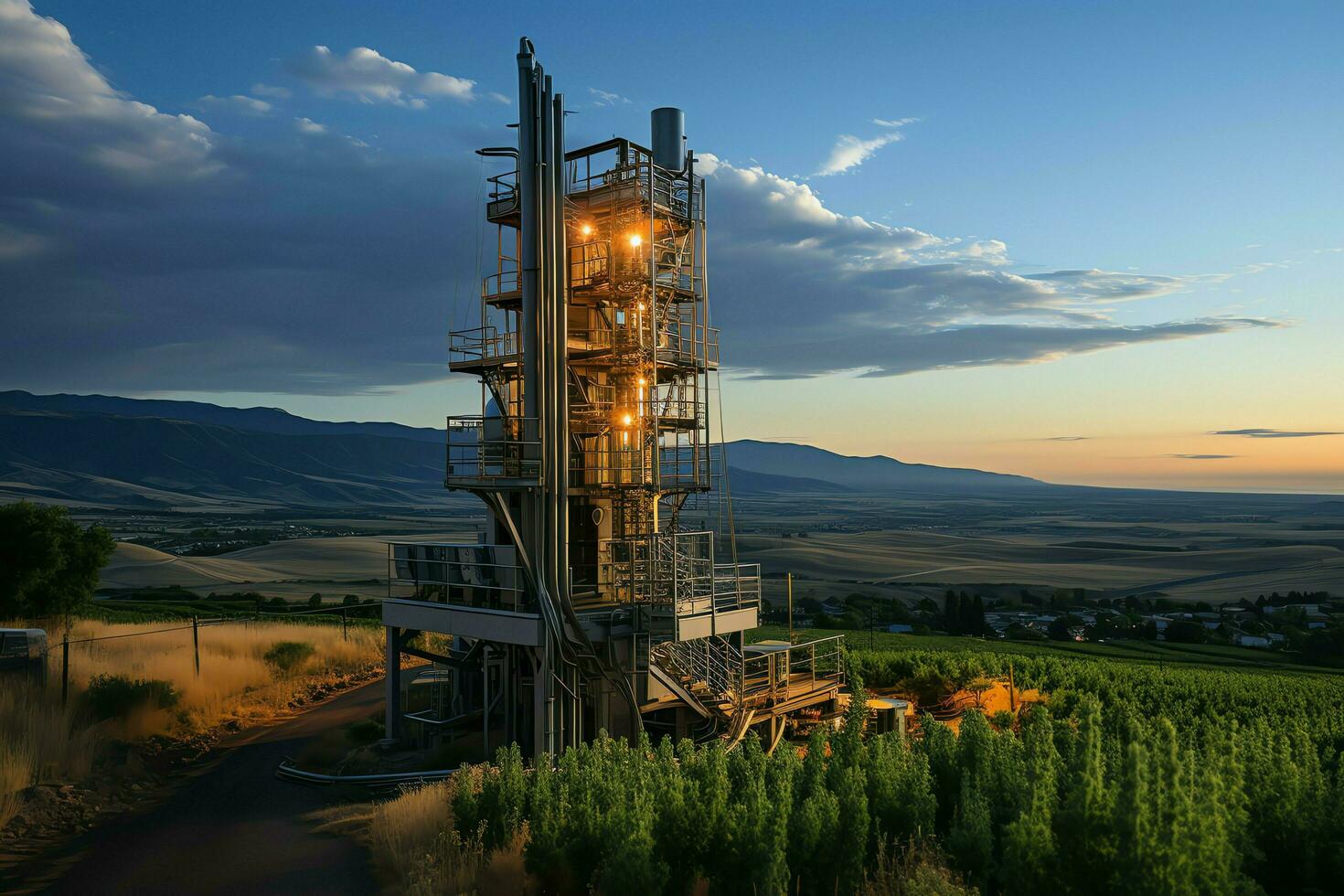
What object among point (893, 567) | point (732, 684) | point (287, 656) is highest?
point (732, 684)

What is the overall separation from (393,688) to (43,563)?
21997mm

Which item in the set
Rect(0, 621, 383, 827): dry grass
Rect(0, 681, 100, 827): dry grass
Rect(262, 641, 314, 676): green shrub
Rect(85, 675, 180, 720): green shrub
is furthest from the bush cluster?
Rect(262, 641, 314, 676): green shrub

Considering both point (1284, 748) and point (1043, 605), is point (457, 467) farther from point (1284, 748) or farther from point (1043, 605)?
point (1043, 605)

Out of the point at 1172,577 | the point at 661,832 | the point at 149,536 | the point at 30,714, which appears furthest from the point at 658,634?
the point at 149,536

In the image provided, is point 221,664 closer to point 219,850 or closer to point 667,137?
point 219,850

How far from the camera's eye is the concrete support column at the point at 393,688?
21.5 meters

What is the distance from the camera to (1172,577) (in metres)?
135

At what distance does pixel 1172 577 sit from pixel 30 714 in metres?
146

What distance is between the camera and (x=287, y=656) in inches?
1222

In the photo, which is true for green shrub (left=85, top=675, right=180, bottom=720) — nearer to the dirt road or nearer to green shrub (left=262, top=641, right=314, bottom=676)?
the dirt road

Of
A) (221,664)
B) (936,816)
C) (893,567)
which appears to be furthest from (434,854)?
(893,567)

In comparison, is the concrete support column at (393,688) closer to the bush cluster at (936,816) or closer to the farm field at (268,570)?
the bush cluster at (936,816)

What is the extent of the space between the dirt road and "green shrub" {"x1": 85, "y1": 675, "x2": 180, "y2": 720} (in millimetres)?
3933

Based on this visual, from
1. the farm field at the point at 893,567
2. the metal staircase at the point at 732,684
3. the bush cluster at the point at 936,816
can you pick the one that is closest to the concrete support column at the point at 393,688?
the metal staircase at the point at 732,684
